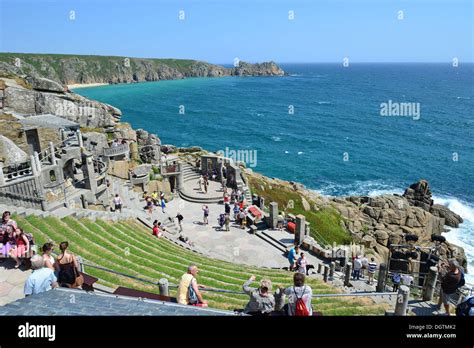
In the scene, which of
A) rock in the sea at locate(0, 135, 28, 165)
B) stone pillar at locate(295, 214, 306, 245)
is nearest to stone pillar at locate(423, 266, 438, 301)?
stone pillar at locate(295, 214, 306, 245)

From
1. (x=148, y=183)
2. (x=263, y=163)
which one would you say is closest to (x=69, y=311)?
(x=148, y=183)

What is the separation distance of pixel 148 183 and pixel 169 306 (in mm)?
25833

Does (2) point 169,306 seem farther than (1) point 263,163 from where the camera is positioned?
No

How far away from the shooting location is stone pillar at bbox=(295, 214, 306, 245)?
A: 22.9 m

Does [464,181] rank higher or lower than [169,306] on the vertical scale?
lower

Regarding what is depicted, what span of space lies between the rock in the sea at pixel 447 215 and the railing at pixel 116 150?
136 ft

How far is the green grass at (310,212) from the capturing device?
34125 millimetres

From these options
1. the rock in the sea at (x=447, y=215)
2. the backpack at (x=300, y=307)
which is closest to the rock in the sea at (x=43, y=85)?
the backpack at (x=300, y=307)

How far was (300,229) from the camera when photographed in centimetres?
2305

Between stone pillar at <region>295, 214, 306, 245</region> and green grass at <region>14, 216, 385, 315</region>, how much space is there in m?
4.53

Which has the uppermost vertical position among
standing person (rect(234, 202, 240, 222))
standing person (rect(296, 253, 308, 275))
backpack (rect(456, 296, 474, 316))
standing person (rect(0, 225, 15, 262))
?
standing person (rect(0, 225, 15, 262))

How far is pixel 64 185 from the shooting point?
24125mm

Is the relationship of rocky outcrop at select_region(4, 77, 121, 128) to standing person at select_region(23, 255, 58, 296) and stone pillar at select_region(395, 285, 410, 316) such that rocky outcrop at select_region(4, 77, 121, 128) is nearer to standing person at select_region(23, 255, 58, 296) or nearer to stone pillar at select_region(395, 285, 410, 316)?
standing person at select_region(23, 255, 58, 296)
